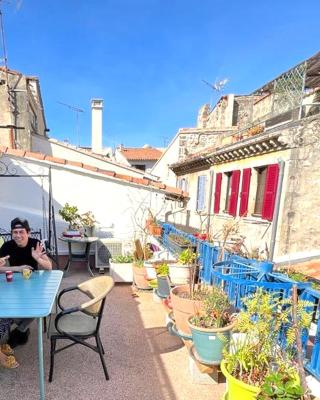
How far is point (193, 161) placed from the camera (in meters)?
10.2

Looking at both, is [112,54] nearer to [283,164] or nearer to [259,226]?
[283,164]

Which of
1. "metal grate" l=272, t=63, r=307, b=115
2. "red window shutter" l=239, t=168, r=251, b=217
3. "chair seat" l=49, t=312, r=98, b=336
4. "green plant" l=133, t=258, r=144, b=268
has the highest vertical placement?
"metal grate" l=272, t=63, r=307, b=115

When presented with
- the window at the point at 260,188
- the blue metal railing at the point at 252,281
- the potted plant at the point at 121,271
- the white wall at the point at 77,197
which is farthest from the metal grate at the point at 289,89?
the potted plant at the point at 121,271

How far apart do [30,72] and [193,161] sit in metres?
6.81

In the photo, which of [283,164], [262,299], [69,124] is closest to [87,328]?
[262,299]

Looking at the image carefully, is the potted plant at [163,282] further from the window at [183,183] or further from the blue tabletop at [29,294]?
the window at [183,183]

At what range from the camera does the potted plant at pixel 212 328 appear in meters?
2.06

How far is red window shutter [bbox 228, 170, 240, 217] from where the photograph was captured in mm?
7715

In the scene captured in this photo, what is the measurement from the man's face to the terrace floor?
1.13 metres

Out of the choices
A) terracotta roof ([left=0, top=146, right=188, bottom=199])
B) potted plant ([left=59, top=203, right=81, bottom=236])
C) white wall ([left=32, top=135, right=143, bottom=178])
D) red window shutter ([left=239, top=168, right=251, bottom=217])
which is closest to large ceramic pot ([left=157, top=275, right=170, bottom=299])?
potted plant ([left=59, top=203, right=81, bottom=236])

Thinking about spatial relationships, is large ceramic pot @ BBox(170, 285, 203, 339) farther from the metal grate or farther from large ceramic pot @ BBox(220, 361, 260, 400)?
the metal grate

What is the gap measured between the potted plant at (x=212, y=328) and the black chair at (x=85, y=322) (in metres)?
0.87

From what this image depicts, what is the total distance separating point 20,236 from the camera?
2.76 metres

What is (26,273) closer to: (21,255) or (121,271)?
(21,255)
